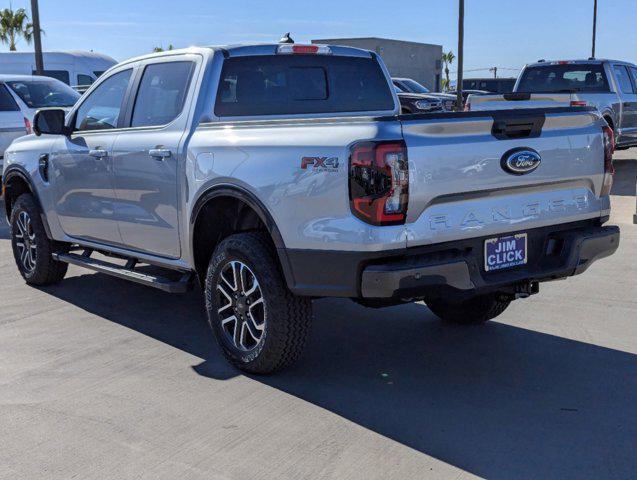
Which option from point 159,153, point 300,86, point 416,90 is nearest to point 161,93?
point 159,153

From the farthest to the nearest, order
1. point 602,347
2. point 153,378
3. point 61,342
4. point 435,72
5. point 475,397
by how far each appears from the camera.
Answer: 1. point 435,72
2. point 61,342
3. point 602,347
4. point 153,378
5. point 475,397

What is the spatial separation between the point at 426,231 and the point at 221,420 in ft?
4.60

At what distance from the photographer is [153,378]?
483cm

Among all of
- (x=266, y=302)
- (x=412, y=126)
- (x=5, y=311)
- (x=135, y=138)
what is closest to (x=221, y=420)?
(x=266, y=302)

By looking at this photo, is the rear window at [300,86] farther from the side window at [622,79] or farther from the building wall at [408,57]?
the building wall at [408,57]

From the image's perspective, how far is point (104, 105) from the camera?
247 inches

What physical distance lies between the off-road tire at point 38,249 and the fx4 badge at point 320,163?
3.51m

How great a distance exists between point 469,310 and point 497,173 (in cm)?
165

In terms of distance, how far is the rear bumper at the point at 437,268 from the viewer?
403 cm

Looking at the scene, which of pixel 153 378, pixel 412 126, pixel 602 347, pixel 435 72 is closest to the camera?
pixel 412 126

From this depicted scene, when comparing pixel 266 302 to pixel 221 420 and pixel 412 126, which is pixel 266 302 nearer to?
pixel 221 420

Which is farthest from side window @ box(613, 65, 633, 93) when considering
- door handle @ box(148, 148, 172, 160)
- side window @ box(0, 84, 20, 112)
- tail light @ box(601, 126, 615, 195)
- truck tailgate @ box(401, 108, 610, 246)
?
door handle @ box(148, 148, 172, 160)

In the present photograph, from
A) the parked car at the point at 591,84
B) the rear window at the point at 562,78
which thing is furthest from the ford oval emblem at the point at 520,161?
the rear window at the point at 562,78

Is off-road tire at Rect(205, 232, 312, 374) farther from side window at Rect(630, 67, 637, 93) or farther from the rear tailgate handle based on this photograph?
side window at Rect(630, 67, 637, 93)
